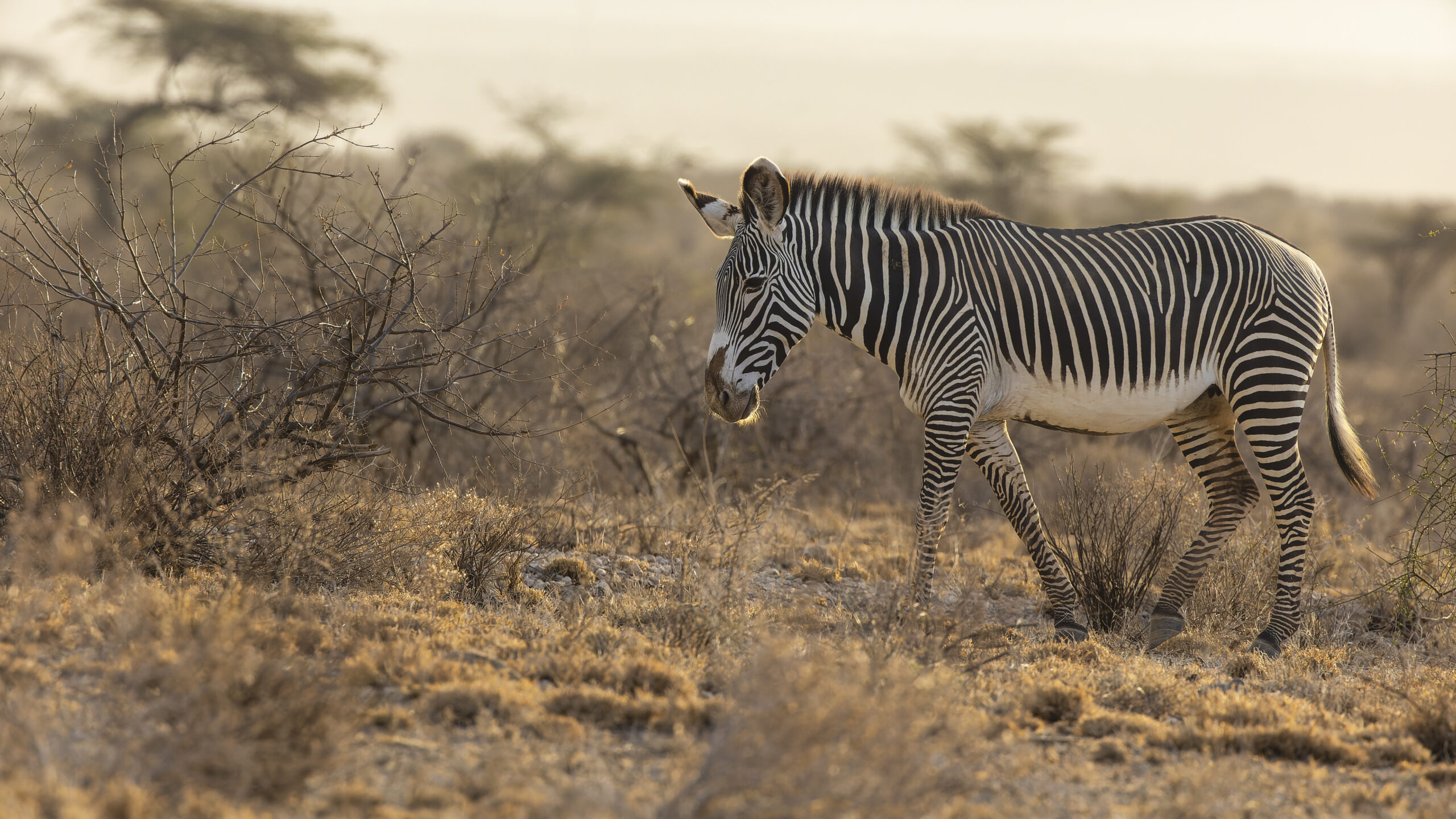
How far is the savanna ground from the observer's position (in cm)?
323

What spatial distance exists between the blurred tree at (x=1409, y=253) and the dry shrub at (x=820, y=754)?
2521cm

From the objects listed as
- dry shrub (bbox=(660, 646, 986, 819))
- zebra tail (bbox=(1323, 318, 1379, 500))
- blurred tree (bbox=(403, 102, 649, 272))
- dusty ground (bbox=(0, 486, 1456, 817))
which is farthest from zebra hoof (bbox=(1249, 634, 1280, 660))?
blurred tree (bbox=(403, 102, 649, 272))

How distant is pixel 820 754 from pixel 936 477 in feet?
9.23

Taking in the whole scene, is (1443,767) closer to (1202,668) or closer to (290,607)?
(1202,668)

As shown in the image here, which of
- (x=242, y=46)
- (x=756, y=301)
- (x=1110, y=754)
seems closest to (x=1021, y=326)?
(x=756, y=301)

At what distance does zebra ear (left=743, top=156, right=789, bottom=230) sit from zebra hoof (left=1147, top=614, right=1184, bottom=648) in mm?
2956

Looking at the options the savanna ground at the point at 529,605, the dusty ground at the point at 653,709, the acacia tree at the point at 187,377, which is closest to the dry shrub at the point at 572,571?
the savanna ground at the point at 529,605

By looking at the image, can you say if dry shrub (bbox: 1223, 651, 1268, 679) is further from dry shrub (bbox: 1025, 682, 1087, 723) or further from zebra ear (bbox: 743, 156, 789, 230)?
zebra ear (bbox: 743, 156, 789, 230)

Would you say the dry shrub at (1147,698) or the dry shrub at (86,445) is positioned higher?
the dry shrub at (86,445)

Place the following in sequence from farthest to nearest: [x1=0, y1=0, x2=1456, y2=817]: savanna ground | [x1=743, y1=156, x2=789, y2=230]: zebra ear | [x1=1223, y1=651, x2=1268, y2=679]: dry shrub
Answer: [x1=743, y1=156, x2=789, y2=230]: zebra ear → [x1=1223, y1=651, x2=1268, y2=679]: dry shrub → [x1=0, y1=0, x2=1456, y2=817]: savanna ground

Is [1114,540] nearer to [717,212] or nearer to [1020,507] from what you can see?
[1020,507]

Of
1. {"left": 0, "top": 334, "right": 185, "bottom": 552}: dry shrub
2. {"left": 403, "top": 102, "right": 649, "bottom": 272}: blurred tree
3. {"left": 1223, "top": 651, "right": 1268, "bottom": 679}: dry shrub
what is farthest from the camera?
{"left": 403, "top": 102, "right": 649, "bottom": 272}: blurred tree

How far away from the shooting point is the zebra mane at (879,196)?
19.5 ft

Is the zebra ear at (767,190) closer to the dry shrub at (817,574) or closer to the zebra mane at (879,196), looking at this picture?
the zebra mane at (879,196)
